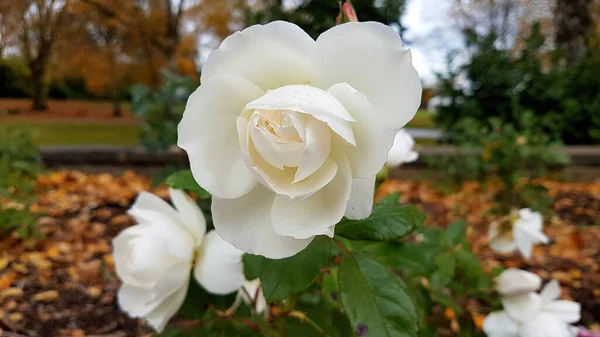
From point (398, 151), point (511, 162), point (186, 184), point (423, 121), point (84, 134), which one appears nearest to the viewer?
point (186, 184)

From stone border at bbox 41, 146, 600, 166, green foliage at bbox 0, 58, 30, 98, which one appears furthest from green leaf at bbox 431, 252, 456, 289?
green foliage at bbox 0, 58, 30, 98

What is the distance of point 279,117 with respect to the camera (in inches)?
11.4

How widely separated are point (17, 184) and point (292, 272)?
5.03ft

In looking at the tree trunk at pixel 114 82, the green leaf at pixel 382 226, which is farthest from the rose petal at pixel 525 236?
the tree trunk at pixel 114 82

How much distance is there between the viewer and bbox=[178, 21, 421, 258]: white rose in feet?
0.92

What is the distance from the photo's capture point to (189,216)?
0.49m

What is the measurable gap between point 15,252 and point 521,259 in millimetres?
1883

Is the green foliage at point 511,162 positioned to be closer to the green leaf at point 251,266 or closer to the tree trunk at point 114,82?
the green leaf at point 251,266

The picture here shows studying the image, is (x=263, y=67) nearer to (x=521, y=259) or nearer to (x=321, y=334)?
(x=321, y=334)

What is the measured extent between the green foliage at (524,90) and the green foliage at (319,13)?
3.12ft

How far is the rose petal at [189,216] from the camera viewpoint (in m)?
0.49

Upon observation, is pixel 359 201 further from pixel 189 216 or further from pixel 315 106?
pixel 189 216

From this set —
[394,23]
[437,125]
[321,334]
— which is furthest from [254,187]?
[437,125]

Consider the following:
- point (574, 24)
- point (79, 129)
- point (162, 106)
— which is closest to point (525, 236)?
point (162, 106)
